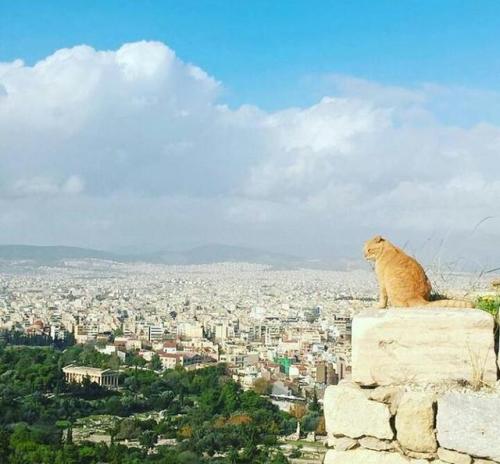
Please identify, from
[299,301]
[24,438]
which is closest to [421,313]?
[24,438]

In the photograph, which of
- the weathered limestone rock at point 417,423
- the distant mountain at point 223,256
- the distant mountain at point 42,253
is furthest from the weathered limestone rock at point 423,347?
the distant mountain at point 42,253

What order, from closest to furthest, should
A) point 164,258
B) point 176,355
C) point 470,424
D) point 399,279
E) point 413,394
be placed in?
point 470,424 → point 413,394 → point 399,279 → point 176,355 → point 164,258

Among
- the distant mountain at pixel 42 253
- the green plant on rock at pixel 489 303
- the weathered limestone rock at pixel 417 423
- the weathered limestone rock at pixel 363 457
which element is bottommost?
the weathered limestone rock at pixel 363 457

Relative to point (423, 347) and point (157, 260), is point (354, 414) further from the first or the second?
point (157, 260)

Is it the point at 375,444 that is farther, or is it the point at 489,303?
the point at 489,303

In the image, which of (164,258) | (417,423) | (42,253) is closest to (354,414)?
(417,423)

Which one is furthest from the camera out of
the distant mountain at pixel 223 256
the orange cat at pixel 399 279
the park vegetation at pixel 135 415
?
the distant mountain at pixel 223 256

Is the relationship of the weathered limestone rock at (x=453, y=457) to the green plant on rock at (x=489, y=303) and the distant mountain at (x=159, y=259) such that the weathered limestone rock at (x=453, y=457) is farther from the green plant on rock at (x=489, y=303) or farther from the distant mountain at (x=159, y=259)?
the distant mountain at (x=159, y=259)
